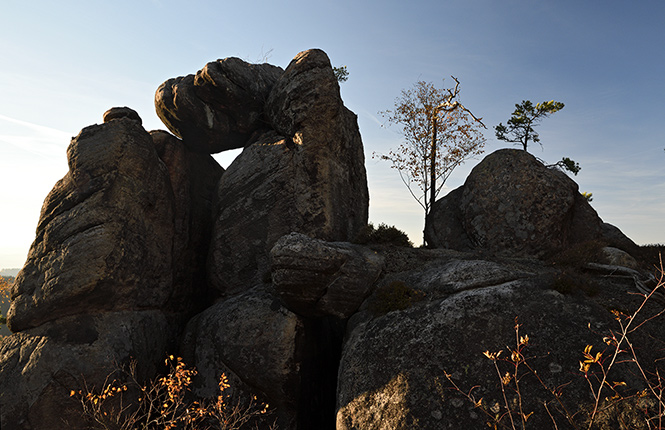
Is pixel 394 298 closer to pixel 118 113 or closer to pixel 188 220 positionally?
pixel 188 220

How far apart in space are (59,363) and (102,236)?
4.27m

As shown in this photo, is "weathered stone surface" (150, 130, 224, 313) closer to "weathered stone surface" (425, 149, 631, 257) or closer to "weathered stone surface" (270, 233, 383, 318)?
"weathered stone surface" (270, 233, 383, 318)

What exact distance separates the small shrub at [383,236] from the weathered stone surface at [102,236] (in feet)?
26.9

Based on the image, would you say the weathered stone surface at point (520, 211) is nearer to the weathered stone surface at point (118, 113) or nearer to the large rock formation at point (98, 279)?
the large rock formation at point (98, 279)

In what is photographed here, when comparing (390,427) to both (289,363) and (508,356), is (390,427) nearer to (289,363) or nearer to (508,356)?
(508,356)

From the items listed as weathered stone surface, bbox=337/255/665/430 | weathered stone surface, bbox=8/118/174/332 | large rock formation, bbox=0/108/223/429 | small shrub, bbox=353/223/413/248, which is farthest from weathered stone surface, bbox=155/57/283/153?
weathered stone surface, bbox=337/255/665/430

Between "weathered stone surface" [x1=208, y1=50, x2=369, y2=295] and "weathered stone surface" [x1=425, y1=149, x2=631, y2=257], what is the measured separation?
5527 mm

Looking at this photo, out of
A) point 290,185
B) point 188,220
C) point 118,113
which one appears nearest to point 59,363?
point 188,220

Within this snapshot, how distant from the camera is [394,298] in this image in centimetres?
1201

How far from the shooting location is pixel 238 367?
13.2 m

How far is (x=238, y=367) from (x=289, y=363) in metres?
1.81

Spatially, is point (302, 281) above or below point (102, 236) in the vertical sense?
below

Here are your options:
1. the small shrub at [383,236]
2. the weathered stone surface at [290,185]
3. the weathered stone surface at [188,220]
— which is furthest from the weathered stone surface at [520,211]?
the weathered stone surface at [188,220]

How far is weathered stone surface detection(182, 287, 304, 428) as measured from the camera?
1274 centimetres
